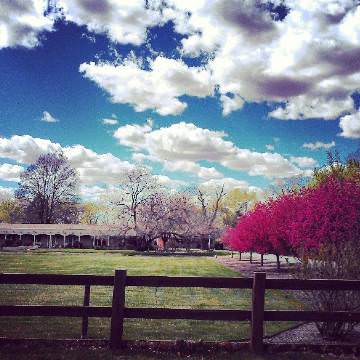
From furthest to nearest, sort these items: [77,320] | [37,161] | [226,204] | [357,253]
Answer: [226,204] → [37,161] → [77,320] → [357,253]

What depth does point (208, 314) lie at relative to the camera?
7.51 metres

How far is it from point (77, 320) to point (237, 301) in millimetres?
6118

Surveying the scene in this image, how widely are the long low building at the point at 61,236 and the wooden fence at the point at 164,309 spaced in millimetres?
62616

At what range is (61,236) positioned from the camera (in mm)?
80375

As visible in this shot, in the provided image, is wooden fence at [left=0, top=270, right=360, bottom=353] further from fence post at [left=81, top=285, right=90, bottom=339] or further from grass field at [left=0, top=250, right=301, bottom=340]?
grass field at [left=0, top=250, right=301, bottom=340]

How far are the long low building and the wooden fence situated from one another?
62.6 meters

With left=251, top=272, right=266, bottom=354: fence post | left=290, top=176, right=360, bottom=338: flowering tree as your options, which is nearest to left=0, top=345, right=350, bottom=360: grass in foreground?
left=251, top=272, right=266, bottom=354: fence post

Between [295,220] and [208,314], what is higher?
[295,220]

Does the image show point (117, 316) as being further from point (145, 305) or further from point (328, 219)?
point (328, 219)

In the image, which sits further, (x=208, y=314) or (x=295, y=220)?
(x=295, y=220)

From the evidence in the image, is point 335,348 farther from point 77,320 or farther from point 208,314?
point 77,320

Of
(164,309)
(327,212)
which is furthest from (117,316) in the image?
(327,212)

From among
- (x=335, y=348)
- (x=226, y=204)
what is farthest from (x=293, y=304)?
(x=226, y=204)

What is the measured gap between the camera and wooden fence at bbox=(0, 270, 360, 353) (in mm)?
7492
